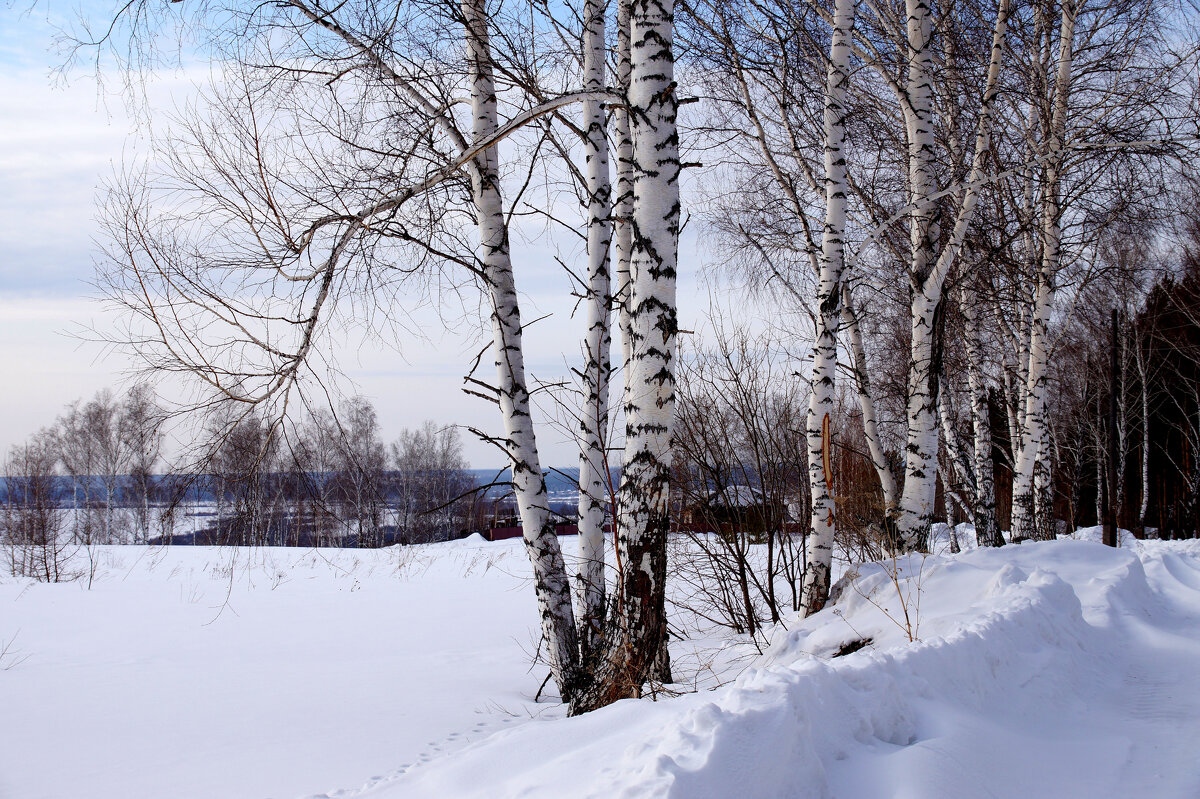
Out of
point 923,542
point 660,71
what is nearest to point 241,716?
point 660,71

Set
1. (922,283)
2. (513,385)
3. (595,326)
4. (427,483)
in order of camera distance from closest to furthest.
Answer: (513,385) → (595,326) → (922,283) → (427,483)

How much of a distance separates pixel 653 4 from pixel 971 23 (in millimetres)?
7069

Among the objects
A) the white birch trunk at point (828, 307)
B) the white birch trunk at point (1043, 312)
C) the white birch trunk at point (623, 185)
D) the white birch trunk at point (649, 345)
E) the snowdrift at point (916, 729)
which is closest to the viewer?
the snowdrift at point (916, 729)

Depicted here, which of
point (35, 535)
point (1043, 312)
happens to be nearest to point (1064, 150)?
point (1043, 312)

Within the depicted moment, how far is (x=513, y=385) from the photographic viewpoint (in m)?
5.25

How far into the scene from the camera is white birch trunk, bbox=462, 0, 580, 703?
5207 millimetres

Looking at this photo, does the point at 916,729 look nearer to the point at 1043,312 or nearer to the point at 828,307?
the point at 828,307

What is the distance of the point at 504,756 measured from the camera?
8.64 feet

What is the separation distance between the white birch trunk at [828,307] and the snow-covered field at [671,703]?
17.9 inches

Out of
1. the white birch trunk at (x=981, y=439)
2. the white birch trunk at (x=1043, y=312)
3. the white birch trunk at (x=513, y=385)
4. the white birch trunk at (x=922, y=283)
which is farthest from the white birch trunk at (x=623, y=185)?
the white birch trunk at (x=981, y=439)

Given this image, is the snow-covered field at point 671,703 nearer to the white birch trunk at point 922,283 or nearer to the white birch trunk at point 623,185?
the white birch trunk at point 922,283

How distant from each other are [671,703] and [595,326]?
3.27 metres

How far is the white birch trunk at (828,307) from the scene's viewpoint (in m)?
5.95

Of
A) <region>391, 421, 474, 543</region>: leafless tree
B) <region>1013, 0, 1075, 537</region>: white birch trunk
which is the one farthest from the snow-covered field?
<region>391, 421, 474, 543</region>: leafless tree
